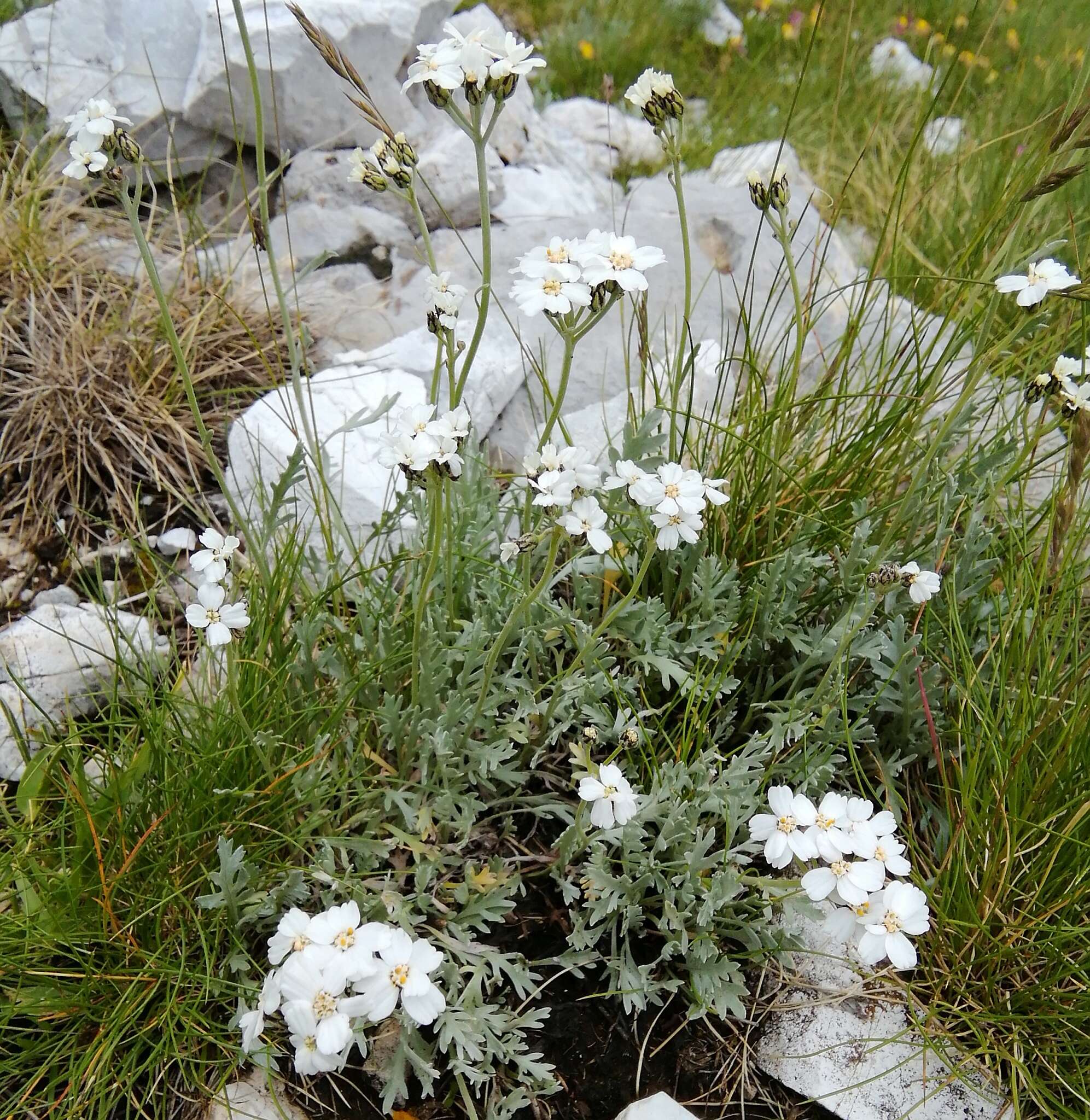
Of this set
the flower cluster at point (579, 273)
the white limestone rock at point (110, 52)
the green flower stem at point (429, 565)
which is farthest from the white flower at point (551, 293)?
the white limestone rock at point (110, 52)

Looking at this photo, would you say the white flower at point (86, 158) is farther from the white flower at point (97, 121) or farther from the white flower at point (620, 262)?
the white flower at point (620, 262)

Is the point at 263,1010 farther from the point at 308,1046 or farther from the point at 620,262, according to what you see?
the point at 620,262

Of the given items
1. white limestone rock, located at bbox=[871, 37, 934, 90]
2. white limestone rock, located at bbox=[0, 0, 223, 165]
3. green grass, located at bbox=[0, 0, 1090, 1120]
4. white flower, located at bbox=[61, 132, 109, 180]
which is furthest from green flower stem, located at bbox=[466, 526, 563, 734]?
white limestone rock, located at bbox=[871, 37, 934, 90]

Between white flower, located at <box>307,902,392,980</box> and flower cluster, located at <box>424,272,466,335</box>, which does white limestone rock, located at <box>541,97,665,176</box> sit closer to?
flower cluster, located at <box>424,272,466,335</box>

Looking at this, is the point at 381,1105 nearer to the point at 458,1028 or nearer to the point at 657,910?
the point at 458,1028

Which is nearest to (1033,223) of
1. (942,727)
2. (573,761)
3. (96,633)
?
(942,727)
